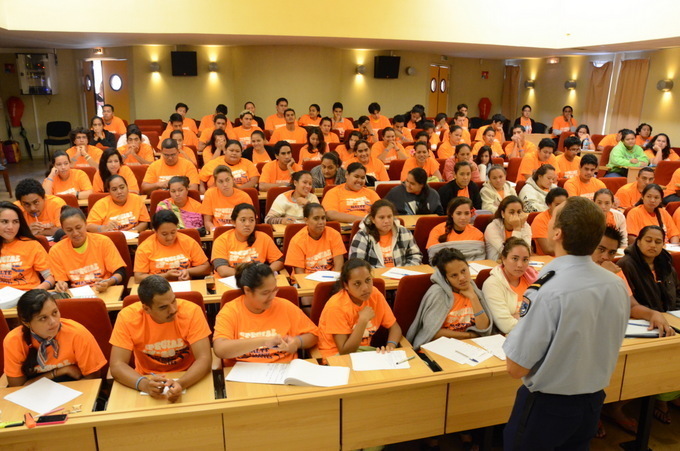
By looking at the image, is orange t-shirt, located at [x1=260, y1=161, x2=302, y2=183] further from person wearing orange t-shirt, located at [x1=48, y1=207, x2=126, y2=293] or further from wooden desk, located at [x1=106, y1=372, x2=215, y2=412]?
wooden desk, located at [x1=106, y1=372, x2=215, y2=412]

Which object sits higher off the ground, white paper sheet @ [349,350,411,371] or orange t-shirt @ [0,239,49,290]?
orange t-shirt @ [0,239,49,290]

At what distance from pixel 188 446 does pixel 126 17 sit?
8.92m

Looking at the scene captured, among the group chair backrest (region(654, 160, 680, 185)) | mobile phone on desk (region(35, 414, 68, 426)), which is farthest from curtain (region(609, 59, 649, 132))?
mobile phone on desk (region(35, 414, 68, 426))

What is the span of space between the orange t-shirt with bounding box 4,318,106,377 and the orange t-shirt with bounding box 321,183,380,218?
3.30m

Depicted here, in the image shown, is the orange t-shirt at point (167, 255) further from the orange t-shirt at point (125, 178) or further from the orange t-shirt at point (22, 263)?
the orange t-shirt at point (125, 178)

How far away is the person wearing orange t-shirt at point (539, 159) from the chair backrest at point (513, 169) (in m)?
0.76

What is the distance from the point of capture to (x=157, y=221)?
164 inches

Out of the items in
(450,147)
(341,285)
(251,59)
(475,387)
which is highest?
(251,59)

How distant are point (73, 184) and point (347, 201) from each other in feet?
10.8

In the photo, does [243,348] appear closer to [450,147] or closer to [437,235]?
[437,235]

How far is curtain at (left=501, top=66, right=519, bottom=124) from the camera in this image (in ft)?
56.0

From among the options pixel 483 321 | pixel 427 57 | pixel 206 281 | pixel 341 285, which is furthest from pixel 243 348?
pixel 427 57

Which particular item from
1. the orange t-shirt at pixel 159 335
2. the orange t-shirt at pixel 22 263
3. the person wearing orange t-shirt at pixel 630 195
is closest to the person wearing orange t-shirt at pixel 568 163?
the person wearing orange t-shirt at pixel 630 195

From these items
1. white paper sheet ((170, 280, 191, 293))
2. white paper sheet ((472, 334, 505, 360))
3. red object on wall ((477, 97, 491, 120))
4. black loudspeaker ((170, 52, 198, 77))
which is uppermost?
black loudspeaker ((170, 52, 198, 77))
